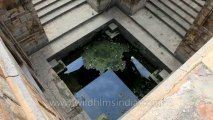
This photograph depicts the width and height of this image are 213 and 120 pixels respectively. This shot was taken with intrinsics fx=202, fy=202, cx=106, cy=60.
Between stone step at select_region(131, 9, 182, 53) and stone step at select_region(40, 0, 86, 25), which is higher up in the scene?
stone step at select_region(40, 0, 86, 25)

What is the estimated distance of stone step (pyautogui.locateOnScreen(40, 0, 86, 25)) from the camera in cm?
823

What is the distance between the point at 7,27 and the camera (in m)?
5.85

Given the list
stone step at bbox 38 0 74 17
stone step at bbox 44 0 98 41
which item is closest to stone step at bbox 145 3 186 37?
stone step at bbox 44 0 98 41

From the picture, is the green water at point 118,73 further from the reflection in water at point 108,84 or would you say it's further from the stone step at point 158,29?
the stone step at point 158,29

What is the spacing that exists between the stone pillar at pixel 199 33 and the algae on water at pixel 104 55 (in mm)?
2284

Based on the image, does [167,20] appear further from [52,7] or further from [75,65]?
[52,7]

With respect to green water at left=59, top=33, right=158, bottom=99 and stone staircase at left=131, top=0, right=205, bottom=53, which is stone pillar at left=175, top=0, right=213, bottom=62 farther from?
green water at left=59, top=33, right=158, bottom=99

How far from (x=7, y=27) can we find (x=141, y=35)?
494cm

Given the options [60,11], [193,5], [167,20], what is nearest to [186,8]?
[193,5]

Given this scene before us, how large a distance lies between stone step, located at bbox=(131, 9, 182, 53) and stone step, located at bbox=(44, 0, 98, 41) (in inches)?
77.9

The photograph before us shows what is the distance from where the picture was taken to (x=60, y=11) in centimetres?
854

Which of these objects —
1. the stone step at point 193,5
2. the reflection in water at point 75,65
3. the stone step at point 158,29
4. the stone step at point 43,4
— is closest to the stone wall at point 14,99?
the reflection in water at point 75,65

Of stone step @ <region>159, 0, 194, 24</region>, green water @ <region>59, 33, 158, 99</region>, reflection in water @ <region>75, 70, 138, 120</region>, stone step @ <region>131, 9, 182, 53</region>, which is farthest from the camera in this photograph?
stone step @ <region>159, 0, 194, 24</region>

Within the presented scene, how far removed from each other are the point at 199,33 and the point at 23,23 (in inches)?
216
